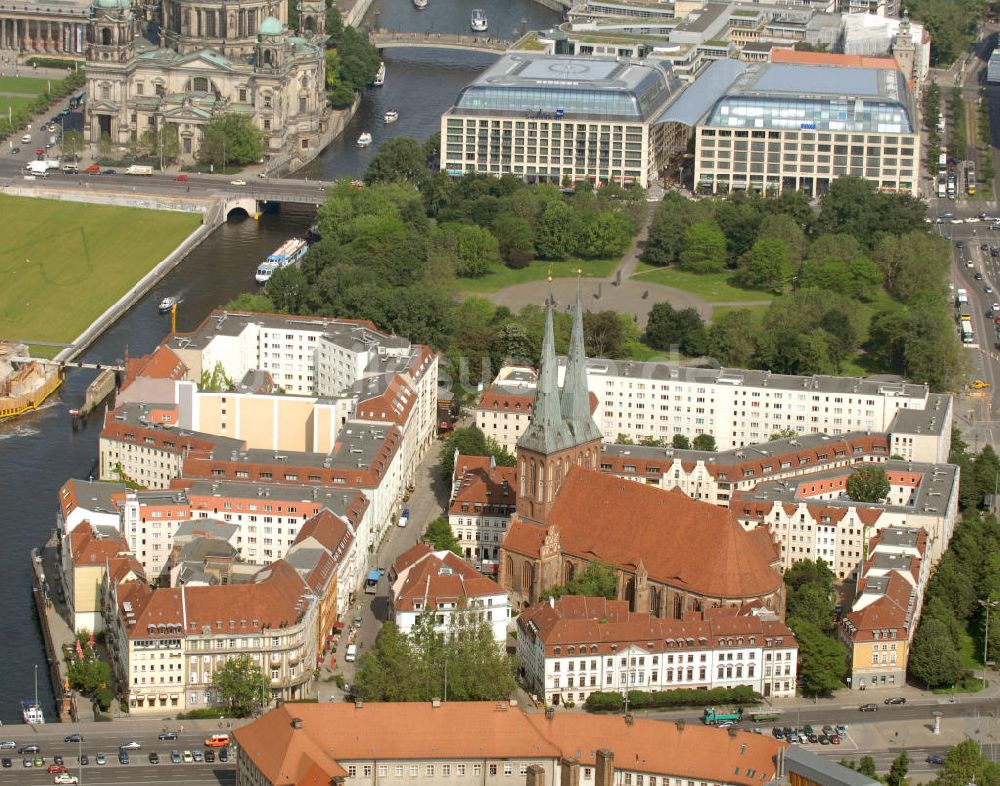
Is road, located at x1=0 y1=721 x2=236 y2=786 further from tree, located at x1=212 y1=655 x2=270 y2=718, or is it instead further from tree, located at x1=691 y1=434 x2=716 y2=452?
tree, located at x1=691 y1=434 x2=716 y2=452

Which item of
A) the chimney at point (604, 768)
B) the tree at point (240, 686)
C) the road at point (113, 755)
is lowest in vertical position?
the road at point (113, 755)

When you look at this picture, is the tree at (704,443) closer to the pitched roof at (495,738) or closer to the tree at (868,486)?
the tree at (868,486)

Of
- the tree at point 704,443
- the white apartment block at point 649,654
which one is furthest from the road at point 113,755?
the tree at point 704,443

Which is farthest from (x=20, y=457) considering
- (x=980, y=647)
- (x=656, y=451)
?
(x=980, y=647)

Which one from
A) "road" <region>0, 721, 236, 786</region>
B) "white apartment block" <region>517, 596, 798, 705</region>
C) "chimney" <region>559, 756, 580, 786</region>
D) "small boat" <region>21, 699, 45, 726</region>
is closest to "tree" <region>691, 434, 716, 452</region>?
"white apartment block" <region>517, 596, 798, 705</region>

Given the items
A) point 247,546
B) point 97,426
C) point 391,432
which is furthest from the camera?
point 97,426

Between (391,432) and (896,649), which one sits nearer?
(896,649)

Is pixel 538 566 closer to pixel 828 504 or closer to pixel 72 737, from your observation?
pixel 828 504
